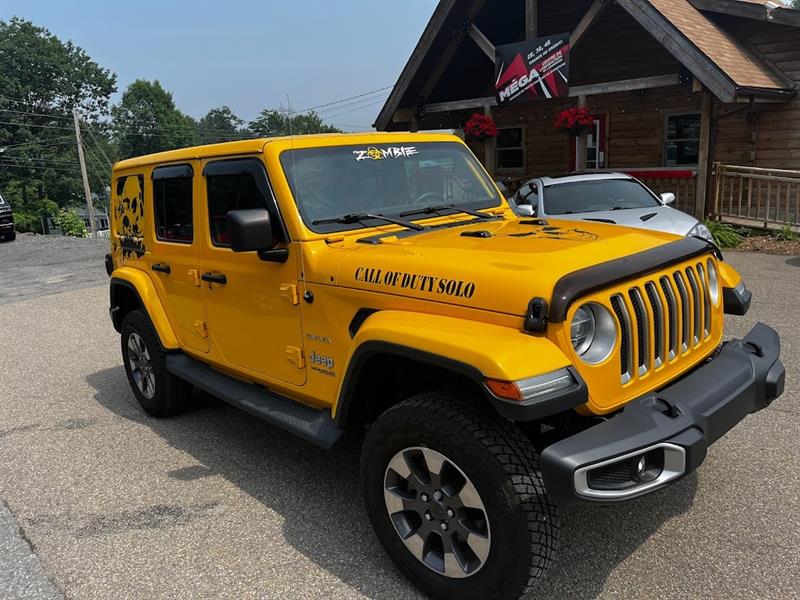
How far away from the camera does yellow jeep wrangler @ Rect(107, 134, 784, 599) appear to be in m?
2.35

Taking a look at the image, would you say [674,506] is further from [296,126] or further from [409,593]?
[296,126]

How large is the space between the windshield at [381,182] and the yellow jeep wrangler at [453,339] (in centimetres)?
1

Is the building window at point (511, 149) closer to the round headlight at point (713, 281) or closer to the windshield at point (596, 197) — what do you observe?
the windshield at point (596, 197)

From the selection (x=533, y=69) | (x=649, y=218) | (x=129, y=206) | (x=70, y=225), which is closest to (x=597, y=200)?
(x=649, y=218)

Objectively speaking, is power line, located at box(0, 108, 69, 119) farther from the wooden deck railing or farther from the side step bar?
the side step bar

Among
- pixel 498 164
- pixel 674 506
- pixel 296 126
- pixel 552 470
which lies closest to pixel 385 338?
pixel 552 470

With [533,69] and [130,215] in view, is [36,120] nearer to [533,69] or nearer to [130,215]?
[533,69]

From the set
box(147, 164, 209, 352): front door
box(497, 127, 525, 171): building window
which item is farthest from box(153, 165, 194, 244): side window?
box(497, 127, 525, 171): building window

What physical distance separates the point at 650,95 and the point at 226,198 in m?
13.4

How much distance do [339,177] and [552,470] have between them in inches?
80.4

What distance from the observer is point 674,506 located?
3.31 meters

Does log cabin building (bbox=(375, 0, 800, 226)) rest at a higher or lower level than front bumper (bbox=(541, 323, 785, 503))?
higher

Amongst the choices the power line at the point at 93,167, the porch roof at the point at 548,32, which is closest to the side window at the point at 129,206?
the porch roof at the point at 548,32

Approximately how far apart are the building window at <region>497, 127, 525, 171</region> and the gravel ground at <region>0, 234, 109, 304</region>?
10.7 metres
